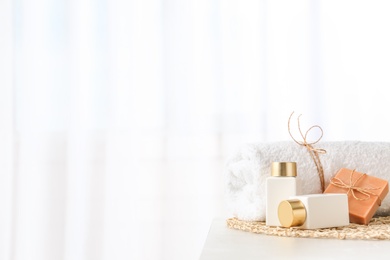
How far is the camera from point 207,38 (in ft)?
5.24

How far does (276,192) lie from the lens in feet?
2.78

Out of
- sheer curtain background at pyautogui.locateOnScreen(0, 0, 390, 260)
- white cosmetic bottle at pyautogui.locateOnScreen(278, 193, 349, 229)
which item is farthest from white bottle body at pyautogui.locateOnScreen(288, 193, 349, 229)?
sheer curtain background at pyautogui.locateOnScreen(0, 0, 390, 260)

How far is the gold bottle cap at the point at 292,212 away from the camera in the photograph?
2.56 feet

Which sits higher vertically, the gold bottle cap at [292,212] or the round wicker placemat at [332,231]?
the gold bottle cap at [292,212]

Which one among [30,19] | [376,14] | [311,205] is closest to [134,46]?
[30,19]

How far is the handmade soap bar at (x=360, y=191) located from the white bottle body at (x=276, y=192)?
79mm

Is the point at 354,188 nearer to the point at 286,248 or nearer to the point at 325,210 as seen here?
the point at 325,210

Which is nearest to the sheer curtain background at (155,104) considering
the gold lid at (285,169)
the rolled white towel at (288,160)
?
the rolled white towel at (288,160)

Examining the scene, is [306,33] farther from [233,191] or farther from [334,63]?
[233,191]

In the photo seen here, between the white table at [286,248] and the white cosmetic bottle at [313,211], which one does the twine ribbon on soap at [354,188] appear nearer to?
the white cosmetic bottle at [313,211]

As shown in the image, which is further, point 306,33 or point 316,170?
point 306,33

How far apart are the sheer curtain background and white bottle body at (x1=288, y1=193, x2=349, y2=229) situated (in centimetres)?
74

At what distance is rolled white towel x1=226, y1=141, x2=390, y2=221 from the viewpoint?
0.90m

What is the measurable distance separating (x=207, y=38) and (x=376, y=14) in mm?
480
